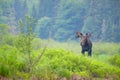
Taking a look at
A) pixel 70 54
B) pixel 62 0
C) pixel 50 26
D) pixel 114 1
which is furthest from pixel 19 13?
pixel 70 54

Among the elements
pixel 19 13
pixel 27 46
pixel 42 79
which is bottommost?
pixel 42 79

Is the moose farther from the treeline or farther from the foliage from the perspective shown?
the treeline

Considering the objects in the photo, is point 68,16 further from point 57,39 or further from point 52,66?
point 52,66

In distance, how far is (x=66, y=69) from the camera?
→ 43.0 feet

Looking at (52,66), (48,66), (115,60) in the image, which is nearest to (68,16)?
(115,60)

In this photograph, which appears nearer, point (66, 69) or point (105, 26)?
point (66, 69)

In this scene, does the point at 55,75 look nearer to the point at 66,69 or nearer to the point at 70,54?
the point at 66,69

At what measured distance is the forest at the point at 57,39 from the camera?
12602 millimetres

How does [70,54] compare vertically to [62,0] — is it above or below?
below

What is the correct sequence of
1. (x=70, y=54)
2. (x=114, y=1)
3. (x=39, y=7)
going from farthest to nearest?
(x=39, y=7)
(x=114, y=1)
(x=70, y=54)

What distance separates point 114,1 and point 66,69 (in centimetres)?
6011

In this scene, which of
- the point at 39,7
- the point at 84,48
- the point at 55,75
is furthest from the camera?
the point at 39,7

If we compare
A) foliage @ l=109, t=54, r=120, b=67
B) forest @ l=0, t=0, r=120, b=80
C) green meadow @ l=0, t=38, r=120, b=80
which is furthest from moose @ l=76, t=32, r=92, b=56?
green meadow @ l=0, t=38, r=120, b=80

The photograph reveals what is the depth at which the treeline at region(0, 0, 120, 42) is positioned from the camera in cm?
6512
